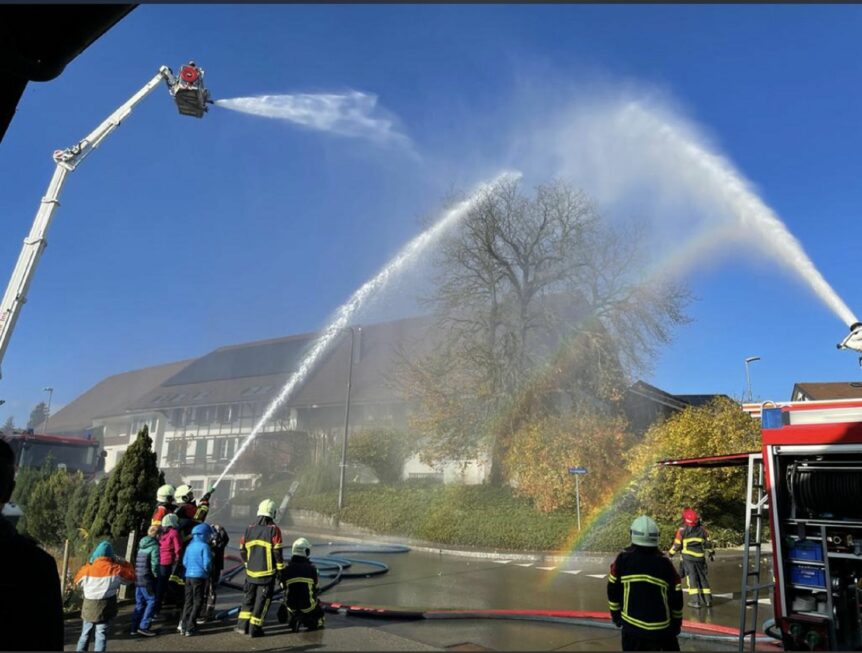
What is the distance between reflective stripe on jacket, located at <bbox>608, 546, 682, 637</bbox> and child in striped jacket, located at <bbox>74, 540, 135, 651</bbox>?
5.00m

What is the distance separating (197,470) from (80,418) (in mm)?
34496

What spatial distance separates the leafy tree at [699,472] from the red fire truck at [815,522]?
1235 centimetres

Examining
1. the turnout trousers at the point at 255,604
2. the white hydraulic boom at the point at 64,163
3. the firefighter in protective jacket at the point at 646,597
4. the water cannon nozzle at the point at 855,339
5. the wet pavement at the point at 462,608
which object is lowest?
the wet pavement at the point at 462,608

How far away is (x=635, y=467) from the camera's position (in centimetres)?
1872

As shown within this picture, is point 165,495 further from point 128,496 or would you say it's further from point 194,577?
point 128,496

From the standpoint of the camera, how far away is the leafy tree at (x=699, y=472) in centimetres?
1728

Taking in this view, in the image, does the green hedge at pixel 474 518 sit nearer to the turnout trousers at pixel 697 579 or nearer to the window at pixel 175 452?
the turnout trousers at pixel 697 579

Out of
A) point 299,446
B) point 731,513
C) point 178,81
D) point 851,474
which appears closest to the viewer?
point 851,474

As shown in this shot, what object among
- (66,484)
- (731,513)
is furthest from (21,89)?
(731,513)

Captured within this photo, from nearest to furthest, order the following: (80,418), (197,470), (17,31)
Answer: (17,31) < (197,470) < (80,418)

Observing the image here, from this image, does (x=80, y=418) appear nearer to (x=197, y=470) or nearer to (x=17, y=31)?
(x=197, y=470)

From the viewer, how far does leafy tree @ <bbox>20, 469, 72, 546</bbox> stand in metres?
14.7

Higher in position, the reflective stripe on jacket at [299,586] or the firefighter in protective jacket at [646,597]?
the firefighter in protective jacket at [646,597]

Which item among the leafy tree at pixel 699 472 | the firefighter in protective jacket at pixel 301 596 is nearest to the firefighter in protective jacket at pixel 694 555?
the firefighter in protective jacket at pixel 301 596
